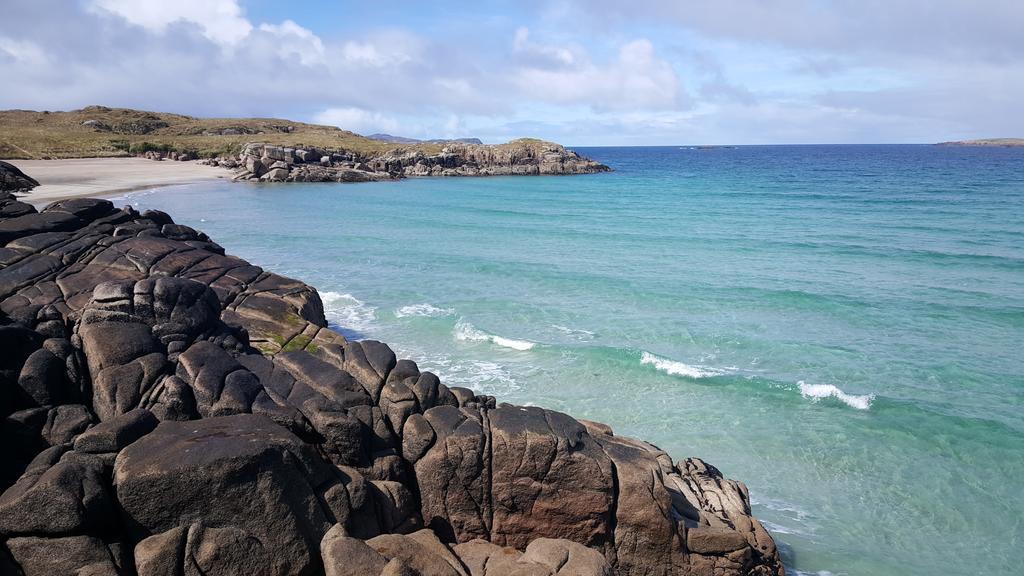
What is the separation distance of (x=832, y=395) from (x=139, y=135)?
4971 inches

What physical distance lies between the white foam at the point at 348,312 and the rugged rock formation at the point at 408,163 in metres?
59.3

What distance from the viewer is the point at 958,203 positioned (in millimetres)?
58219

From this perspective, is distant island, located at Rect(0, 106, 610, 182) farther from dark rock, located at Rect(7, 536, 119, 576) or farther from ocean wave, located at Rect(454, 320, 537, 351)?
dark rock, located at Rect(7, 536, 119, 576)

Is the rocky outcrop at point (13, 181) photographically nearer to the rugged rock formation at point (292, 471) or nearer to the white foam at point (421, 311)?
the white foam at point (421, 311)

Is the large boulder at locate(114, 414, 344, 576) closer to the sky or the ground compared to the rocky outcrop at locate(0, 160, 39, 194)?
closer to the ground

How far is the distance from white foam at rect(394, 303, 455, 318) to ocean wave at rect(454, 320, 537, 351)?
1818 millimetres

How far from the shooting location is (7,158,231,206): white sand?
4947 centimetres

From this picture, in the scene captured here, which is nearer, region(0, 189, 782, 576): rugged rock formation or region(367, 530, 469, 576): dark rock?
region(0, 189, 782, 576): rugged rock formation

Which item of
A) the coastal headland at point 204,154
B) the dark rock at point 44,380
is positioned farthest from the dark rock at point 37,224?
the coastal headland at point 204,154

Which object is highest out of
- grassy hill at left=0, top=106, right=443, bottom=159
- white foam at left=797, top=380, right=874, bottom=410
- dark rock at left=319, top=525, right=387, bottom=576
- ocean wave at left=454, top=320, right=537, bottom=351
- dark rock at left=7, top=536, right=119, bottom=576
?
grassy hill at left=0, top=106, right=443, bottom=159

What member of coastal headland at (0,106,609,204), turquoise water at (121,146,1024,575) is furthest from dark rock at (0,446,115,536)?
coastal headland at (0,106,609,204)

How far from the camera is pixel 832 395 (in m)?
18.4

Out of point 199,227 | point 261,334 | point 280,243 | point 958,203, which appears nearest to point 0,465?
point 261,334

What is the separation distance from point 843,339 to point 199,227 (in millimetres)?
39360
